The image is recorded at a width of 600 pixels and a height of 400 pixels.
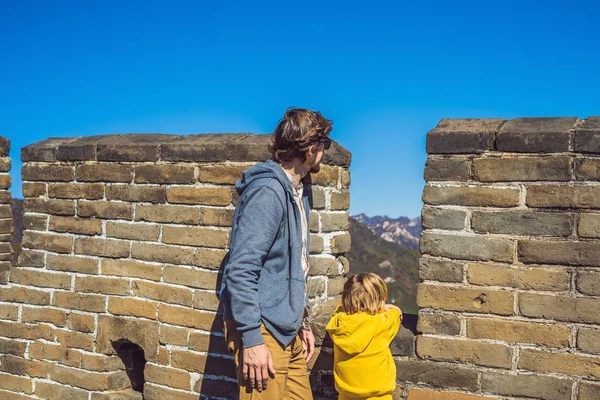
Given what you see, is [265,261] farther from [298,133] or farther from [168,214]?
[168,214]

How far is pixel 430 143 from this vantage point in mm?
2920

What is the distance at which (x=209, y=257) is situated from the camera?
3387 mm

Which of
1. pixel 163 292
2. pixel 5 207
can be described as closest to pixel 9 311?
pixel 5 207

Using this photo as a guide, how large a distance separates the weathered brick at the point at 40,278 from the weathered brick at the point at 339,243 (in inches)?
70.2

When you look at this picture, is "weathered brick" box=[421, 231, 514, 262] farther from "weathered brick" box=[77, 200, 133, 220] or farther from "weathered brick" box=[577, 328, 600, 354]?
"weathered brick" box=[77, 200, 133, 220]

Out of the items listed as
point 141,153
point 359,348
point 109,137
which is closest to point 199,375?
point 359,348

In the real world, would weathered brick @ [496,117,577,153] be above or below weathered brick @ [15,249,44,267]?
above

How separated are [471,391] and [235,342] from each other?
1188 mm

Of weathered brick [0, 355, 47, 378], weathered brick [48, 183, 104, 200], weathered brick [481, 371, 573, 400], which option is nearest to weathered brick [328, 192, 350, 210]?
weathered brick [481, 371, 573, 400]

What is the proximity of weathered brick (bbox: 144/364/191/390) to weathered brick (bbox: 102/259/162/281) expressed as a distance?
0.54 m

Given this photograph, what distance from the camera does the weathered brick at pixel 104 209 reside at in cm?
368

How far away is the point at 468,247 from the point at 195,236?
1537 mm

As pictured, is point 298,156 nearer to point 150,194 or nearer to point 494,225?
point 494,225

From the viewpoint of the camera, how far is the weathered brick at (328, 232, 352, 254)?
3.42 m
